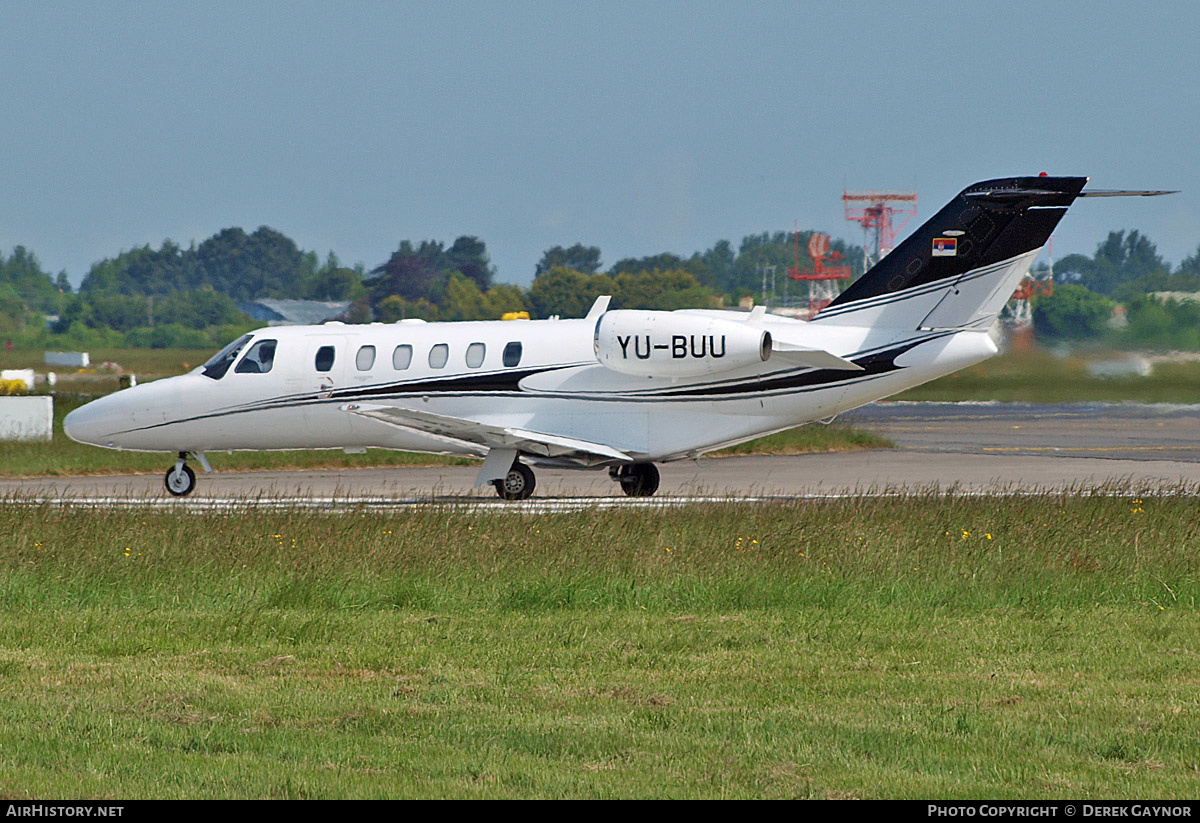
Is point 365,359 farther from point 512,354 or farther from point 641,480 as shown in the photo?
point 641,480

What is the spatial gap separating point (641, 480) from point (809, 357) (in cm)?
383

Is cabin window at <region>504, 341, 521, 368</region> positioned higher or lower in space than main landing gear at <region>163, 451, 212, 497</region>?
higher

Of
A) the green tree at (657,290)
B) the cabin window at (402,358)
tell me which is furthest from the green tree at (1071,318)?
the green tree at (657,290)

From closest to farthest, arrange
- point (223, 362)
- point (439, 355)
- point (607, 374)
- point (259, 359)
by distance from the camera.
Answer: point (607, 374), point (439, 355), point (259, 359), point (223, 362)

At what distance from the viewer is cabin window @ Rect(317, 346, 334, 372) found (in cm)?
2283

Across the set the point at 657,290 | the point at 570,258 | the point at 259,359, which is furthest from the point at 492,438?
the point at 570,258

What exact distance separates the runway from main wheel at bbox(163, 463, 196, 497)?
28cm

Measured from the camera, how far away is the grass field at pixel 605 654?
267 inches

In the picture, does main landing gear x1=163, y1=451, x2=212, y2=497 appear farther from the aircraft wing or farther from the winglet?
the winglet

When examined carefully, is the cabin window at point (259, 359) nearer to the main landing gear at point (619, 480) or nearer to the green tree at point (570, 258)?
the main landing gear at point (619, 480)

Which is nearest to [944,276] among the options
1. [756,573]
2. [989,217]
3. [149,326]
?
[989,217]

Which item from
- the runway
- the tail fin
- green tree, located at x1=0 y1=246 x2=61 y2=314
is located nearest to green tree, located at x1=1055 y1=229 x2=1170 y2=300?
the runway

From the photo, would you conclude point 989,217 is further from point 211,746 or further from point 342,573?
point 211,746

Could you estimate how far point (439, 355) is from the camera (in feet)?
72.9
